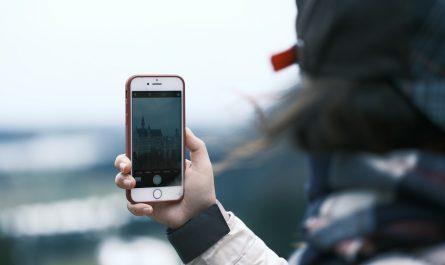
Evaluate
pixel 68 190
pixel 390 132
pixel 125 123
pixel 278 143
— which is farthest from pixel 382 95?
pixel 68 190

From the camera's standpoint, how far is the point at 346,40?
813 mm

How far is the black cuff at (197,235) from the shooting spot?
4.02 feet

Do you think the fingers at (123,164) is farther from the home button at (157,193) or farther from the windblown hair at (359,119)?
the windblown hair at (359,119)

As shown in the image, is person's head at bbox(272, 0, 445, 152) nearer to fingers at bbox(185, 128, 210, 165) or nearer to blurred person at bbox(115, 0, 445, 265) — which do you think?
blurred person at bbox(115, 0, 445, 265)

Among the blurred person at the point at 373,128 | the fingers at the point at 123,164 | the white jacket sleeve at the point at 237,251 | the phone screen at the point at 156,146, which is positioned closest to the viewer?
the blurred person at the point at 373,128

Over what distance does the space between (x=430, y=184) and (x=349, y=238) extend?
0.11 m

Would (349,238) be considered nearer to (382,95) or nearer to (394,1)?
(382,95)

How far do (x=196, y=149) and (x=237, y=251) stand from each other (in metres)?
0.25

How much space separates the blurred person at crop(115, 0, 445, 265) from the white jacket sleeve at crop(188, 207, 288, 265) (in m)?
0.38

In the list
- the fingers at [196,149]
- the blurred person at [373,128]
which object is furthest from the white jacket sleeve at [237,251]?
the blurred person at [373,128]

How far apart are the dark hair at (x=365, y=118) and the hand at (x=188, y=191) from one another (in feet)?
1.73

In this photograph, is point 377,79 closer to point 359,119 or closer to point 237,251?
point 359,119

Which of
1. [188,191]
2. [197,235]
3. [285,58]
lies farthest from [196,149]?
[285,58]

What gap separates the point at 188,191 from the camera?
4.41 feet
